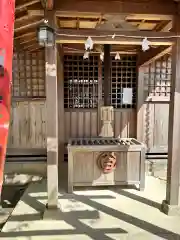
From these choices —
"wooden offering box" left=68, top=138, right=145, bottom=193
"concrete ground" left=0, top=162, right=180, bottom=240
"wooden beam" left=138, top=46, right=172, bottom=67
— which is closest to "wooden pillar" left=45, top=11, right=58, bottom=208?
"concrete ground" left=0, top=162, right=180, bottom=240

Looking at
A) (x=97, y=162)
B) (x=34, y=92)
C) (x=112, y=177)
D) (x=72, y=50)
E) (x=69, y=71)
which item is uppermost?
(x=72, y=50)

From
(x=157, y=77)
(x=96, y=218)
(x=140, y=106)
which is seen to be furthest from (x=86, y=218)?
(x=157, y=77)

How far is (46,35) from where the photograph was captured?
A: 3363mm

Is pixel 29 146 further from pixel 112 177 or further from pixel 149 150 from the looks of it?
pixel 149 150

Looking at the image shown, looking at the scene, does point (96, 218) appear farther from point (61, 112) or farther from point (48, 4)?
point (48, 4)

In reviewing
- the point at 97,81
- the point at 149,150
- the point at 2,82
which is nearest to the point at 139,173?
the point at 149,150

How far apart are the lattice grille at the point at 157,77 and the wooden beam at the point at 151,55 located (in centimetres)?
42

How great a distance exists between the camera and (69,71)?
6426 mm

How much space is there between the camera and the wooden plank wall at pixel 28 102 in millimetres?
6238

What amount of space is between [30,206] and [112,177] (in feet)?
6.09

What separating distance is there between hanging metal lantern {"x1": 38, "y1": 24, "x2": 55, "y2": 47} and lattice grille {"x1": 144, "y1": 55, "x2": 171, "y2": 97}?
3822 millimetres

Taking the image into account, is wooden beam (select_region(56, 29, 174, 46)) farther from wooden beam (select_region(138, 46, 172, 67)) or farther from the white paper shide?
the white paper shide

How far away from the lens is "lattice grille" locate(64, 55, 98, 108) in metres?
6.41

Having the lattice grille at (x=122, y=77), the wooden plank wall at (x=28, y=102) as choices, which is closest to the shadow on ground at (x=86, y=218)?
the wooden plank wall at (x=28, y=102)
